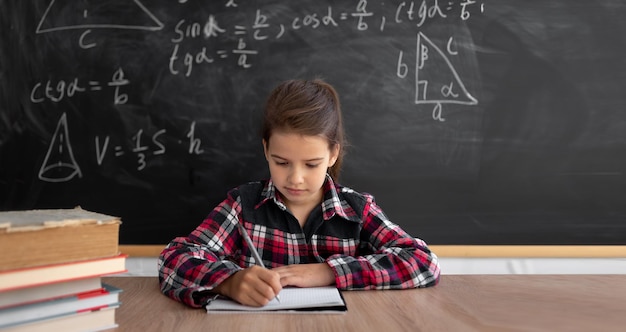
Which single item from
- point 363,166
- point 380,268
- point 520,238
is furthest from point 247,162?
point 520,238

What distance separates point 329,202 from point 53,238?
0.79m

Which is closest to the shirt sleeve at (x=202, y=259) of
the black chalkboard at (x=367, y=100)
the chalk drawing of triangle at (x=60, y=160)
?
the black chalkboard at (x=367, y=100)

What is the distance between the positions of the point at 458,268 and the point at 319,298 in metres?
0.87

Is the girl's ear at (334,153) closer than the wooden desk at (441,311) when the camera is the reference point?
No

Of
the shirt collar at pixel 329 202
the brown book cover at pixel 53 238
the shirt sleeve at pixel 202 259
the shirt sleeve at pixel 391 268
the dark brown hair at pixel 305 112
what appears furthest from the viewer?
the shirt collar at pixel 329 202

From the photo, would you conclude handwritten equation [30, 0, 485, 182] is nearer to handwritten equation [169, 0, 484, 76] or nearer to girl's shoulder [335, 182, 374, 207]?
handwritten equation [169, 0, 484, 76]

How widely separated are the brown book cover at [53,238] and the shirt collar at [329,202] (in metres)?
0.65

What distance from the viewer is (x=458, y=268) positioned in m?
1.80

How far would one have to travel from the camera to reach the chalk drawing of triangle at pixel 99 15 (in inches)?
68.4

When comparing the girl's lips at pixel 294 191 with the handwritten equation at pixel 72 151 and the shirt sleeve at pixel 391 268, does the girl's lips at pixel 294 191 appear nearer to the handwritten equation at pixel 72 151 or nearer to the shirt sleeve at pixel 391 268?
the shirt sleeve at pixel 391 268

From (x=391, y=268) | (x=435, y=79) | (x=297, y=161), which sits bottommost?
(x=391, y=268)

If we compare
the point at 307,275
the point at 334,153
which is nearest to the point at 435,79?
the point at 334,153

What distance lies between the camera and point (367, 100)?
5.72 feet

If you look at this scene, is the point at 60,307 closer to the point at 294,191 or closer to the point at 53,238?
the point at 53,238
